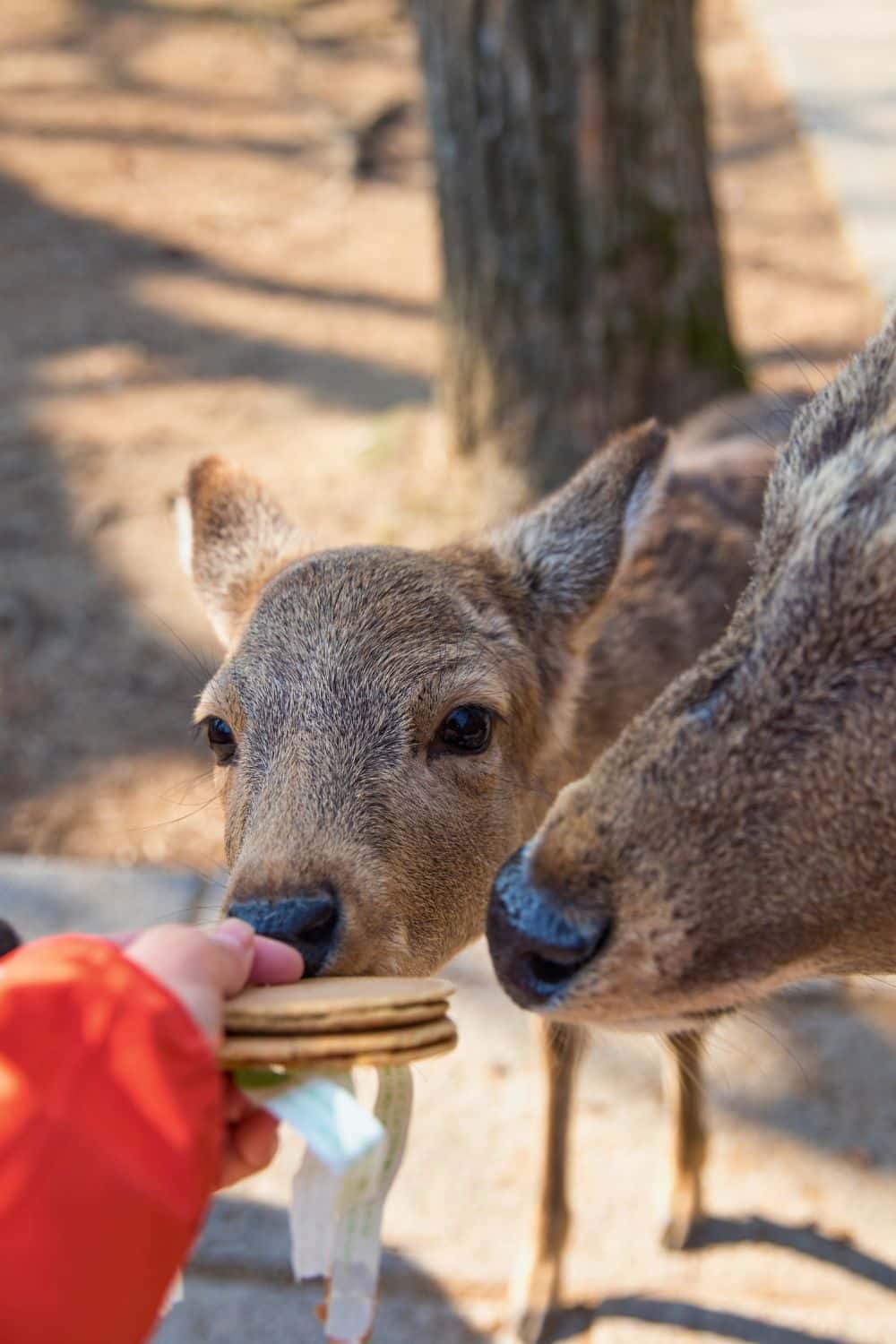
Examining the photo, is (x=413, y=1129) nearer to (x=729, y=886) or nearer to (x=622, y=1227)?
(x=622, y=1227)

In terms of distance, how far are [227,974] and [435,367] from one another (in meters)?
6.17

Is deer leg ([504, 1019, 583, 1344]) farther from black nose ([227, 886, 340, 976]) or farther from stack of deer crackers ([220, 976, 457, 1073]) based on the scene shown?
stack of deer crackers ([220, 976, 457, 1073])

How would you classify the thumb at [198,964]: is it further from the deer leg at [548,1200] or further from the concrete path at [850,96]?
the concrete path at [850,96]

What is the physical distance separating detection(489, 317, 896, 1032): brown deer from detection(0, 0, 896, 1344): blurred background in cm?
232

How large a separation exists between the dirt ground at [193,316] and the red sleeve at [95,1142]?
3.04 metres

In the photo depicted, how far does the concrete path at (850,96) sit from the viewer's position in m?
10.8

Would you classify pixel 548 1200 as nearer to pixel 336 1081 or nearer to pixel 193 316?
pixel 336 1081

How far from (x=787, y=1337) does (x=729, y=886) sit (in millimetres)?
2501

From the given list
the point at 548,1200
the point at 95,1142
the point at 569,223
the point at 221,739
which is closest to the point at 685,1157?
the point at 548,1200

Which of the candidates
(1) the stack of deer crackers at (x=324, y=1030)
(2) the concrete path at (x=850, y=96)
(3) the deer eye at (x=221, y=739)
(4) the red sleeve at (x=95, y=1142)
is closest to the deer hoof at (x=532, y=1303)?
(3) the deer eye at (x=221, y=739)

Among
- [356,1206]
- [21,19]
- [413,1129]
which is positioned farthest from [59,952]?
[21,19]

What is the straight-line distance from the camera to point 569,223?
6641mm

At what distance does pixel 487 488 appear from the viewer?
740 cm

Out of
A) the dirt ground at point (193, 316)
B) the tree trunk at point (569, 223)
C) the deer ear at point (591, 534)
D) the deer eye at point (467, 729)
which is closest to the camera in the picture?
the deer eye at point (467, 729)
